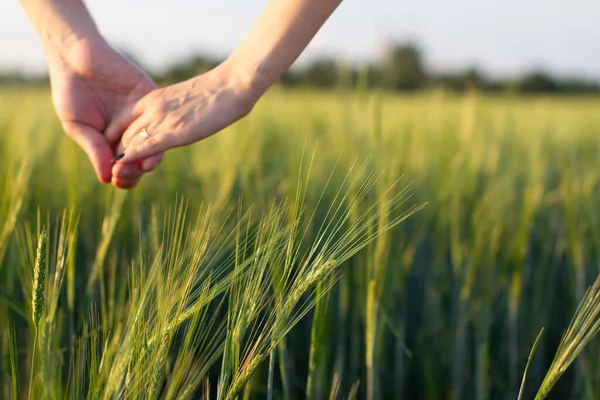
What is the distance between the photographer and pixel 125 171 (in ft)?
3.20

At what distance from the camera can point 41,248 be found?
0.53m

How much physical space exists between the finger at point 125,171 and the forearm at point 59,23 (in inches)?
→ 8.4

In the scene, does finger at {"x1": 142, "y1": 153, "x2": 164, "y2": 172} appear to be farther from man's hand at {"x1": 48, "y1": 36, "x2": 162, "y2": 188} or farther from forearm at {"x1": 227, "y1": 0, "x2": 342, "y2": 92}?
forearm at {"x1": 227, "y1": 0, "x2": 342, "y2": 92}

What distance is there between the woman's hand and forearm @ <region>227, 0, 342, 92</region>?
0.07ft

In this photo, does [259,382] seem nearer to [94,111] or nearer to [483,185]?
[94,111]

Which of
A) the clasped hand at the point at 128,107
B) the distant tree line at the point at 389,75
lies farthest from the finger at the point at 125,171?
the distant tree line at the point at 389,75

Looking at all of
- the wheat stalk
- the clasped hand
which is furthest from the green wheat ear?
the clasped hand

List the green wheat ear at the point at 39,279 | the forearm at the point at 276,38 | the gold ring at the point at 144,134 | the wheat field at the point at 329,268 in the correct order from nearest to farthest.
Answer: the green wheat ear at the point at 39,279
the wheat field at the point at 329,268
the forearm at the point at 276,38
the gold ring at the point at 144,134

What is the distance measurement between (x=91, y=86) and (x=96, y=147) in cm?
12

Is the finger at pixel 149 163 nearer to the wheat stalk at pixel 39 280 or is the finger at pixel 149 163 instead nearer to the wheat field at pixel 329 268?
the wheat field at pixel 329 268

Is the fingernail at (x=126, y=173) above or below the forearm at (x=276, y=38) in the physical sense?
A: below

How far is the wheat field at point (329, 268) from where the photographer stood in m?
0.74

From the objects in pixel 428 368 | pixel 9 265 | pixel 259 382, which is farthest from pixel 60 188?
pixel 428 368

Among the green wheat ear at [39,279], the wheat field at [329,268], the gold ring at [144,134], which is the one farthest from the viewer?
the gold ring at [144,134]
